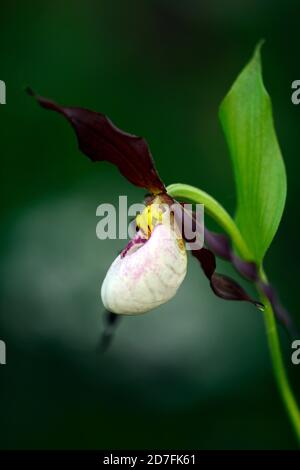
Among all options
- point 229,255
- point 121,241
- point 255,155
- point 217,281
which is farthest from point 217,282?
point 121,241

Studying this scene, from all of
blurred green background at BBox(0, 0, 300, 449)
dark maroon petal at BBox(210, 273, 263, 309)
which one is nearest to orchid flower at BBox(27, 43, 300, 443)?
dark maroon petal at BBox(210, 273, 263, 309)

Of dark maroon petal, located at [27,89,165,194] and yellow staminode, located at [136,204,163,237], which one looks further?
yellow staminode, located at [136,204,163,237]

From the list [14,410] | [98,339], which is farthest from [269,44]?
[14,410]

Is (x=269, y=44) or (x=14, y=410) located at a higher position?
(x=269, y=44)

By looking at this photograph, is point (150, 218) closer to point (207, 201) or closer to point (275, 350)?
point (207, 201)

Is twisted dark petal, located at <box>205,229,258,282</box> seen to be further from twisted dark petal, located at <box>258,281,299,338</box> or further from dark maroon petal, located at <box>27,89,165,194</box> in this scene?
dark maroon petal, located at <box>27,89,165,194</box>

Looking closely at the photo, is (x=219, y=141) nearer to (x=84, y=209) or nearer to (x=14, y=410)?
(x=84, y=209)
